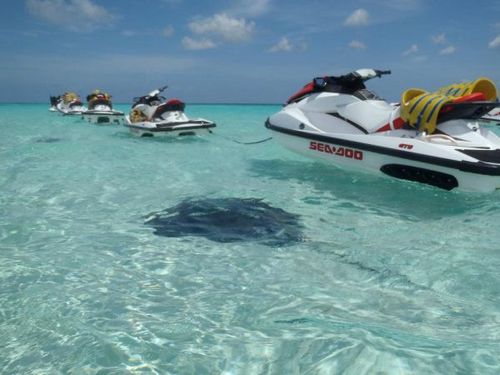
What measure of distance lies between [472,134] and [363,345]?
15.8 feet

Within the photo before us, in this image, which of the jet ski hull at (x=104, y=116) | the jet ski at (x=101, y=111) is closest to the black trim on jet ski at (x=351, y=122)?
the jet ski at (x=101, y=111)

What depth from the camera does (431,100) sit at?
20.1ft

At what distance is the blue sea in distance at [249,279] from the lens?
2240mm

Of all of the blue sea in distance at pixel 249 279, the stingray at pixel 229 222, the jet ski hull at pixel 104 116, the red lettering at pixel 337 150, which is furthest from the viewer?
the jet ski hull at pixel 104 116

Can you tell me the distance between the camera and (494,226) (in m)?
4.71

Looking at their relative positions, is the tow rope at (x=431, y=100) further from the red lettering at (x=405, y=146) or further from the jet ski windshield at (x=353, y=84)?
the jet ski windshield at (x=353, y=84)

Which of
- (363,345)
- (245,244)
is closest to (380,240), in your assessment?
(245,244)

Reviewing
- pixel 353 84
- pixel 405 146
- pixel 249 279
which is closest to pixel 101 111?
pixel 353 84

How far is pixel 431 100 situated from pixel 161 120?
10.6 meters

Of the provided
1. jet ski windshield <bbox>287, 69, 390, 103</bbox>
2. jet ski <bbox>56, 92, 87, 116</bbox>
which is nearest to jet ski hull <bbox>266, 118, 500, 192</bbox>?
jet ski windshield <bbox>287, 69, 390, 103</bbox>

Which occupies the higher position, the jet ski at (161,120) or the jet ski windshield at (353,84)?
the jet ski windshield at (353,84)

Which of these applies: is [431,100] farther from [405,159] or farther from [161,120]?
[161,120]

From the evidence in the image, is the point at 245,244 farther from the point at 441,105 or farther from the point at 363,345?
the point at 441,105

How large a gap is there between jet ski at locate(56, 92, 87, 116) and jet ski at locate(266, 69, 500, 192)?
924 inches
